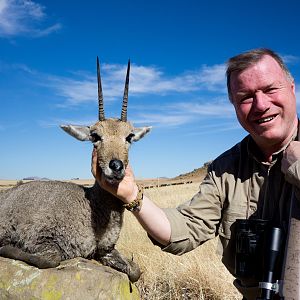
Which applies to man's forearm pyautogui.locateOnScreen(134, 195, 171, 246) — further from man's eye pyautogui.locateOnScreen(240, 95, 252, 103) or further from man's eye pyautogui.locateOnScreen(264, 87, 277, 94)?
man's eye pyautogui.locateOnScreen(264, 87, 277, 94)

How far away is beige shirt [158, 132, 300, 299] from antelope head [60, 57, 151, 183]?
0.82 m

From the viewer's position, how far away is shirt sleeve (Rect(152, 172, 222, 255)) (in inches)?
201

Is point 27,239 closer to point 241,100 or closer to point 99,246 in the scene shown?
point 99,246

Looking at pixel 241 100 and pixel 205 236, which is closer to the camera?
pixel 241 100

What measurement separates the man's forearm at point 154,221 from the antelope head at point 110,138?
17.3 inches

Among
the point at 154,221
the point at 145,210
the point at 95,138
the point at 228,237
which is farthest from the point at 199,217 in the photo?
the point at 95,138

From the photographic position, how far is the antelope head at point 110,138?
491cm

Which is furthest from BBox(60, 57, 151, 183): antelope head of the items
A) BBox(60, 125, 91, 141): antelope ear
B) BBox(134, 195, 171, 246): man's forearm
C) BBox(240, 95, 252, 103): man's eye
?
BBox(240, 95, 252, 103): man's eye

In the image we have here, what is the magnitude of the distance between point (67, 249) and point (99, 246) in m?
0.45

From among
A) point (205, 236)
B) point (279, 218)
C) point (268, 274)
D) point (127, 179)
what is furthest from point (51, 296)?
point (279, 218)

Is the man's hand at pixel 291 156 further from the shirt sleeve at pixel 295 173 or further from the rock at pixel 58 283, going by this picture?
the rock at pixel 58 283

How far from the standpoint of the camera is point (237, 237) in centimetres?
466

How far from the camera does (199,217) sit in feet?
17.2

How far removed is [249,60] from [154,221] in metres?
2.16
